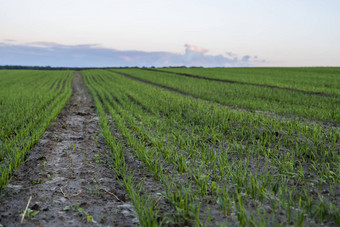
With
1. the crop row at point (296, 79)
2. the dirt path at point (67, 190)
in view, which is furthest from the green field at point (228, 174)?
the crop row at point (296, 79)

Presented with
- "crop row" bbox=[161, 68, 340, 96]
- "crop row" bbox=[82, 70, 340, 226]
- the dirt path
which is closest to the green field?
"crop row" bbox=[82, 70, 340, 226]

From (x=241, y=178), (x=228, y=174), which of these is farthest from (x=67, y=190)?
(x=241, y=178)

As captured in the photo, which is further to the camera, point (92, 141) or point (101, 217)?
point (92, 141)

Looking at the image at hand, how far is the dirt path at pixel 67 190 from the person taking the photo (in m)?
3.22

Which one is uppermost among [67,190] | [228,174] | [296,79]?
[296,79]

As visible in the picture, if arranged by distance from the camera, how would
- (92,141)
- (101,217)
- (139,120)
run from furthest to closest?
(139,120)
(92,141)
(101,217)

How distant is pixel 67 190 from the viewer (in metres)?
4.03

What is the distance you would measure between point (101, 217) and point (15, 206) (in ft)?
4.08

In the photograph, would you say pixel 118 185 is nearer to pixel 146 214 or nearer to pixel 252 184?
pixel 146 214

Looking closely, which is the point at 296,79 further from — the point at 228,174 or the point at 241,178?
the point at 241,178

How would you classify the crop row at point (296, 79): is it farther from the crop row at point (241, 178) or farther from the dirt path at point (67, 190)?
the dirt path at point (67, 190)

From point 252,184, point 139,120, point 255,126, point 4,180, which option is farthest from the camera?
point 139,120

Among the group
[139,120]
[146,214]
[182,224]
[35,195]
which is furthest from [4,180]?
[139,120]

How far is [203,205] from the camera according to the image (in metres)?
3.41
